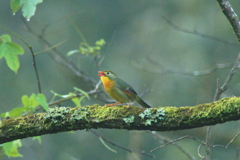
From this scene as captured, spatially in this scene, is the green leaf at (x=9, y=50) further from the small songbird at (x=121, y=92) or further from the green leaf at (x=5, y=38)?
the small songbird at (x=121, y=92)

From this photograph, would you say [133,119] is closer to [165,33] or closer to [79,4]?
[165,33]

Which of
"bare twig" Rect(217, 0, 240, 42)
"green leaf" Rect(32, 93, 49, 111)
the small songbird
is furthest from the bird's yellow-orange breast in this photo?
A: "bare twig" Rect(217, 0, 240, 42)

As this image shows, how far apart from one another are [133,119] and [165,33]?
9.42 meters

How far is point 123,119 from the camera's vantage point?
2.56m

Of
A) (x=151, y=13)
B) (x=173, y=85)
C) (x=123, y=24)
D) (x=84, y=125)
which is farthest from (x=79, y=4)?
(x=84, y=125)

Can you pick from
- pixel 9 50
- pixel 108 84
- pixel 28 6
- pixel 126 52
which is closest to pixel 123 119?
pixel 28 6

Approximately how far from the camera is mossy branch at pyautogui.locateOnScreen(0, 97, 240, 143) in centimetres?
230

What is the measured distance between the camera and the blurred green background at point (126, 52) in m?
9.88

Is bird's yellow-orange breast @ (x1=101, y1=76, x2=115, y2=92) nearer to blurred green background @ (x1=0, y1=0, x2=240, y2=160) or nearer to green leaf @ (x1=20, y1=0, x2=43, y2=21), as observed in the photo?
green leaf @ (x1=20, y1=0, x2=43, y2=21)

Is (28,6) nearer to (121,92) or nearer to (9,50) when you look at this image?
(9,50)

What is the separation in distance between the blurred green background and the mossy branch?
20.8ft

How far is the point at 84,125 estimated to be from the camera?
2.68 meters

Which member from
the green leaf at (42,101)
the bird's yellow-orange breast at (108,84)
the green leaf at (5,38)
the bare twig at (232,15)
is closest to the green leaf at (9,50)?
the green leaf at (5,38)

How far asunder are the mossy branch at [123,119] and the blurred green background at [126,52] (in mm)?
6353
